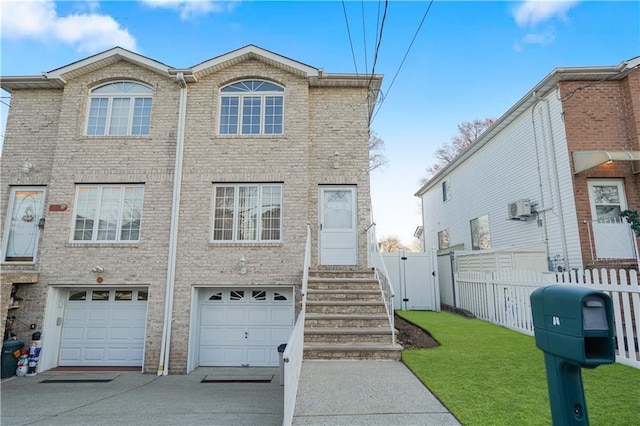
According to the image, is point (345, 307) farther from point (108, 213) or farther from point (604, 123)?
point (604, 123)

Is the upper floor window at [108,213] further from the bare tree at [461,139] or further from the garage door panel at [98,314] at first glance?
the bare tree at [461,139]

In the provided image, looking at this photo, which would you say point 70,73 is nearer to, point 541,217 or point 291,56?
point 291,56

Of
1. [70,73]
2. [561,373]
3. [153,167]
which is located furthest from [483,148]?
[70,73]

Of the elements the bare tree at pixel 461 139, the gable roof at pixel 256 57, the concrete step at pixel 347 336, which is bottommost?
the concrete step at pixel 347 336

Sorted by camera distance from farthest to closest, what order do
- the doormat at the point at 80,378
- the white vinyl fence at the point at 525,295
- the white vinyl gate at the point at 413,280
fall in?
the white vinyl gate at the point at 413,280 < the doormat at the point at 80,378 < the white vinyl fence at the point at 525,295

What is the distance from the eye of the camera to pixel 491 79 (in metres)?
13.3

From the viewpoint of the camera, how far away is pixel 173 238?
818cm

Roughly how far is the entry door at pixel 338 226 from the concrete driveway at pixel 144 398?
3149 mm

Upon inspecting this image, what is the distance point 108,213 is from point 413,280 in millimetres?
9469

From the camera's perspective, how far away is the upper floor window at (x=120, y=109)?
355 inches

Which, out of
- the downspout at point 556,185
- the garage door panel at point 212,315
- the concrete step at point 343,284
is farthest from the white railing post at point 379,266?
the downspout at point 556,185

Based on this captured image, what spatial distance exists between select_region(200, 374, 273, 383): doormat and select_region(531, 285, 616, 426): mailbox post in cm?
594

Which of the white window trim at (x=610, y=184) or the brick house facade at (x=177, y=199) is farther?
the white window trim at (x=610, y=184)

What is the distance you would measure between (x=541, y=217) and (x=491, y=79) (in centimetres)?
649
